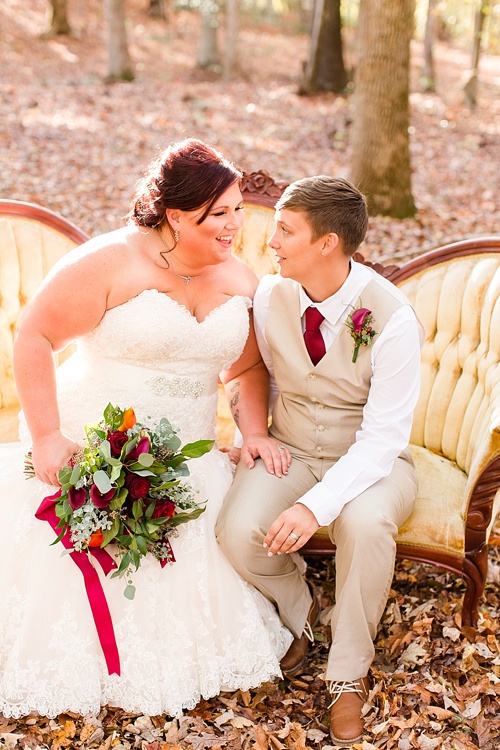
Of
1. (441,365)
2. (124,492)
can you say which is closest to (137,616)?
(124,492)

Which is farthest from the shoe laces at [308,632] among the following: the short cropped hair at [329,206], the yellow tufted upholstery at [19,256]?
the yellow tufted upholstery at [19,256]

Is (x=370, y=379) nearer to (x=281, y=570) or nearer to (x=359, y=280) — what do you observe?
(x=359, y=280)

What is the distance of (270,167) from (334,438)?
24.8 feet

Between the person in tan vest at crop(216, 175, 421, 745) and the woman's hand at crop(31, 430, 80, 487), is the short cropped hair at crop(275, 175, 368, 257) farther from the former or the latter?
the woman's hand at crop(31, 430, 80, 487)

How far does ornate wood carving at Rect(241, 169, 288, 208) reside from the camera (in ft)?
13.2

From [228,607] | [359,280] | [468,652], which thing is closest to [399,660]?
[468,652]

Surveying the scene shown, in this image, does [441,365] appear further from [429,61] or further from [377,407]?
[429,61]

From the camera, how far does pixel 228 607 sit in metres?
2.83

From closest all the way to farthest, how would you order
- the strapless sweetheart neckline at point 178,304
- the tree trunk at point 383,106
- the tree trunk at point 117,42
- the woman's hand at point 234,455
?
the strapless sweetheart neckline at point 178,304
the woman's hand at point 234,455
the tree trunk at point 383,106
the tree trunk at point 117,42

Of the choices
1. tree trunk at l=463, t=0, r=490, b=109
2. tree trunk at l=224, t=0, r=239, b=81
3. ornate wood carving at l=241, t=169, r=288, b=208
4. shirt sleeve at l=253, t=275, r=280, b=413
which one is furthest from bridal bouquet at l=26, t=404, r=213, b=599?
tree trunk at l=224, t=0, r=239, b=81

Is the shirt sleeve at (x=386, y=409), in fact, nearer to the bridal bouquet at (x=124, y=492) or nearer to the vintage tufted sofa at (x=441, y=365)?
the vintage tufted sofa at (x=441, y=365)

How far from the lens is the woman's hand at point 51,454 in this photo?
2873 mm

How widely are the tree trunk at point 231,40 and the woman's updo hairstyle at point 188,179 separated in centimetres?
1295

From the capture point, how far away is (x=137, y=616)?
2.76m
